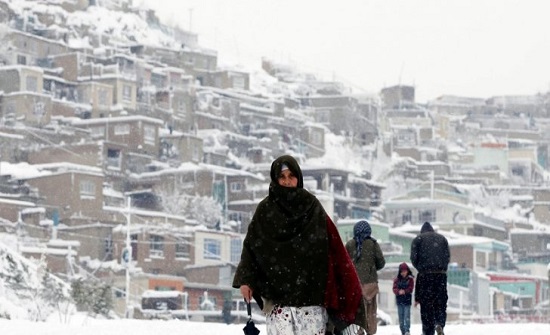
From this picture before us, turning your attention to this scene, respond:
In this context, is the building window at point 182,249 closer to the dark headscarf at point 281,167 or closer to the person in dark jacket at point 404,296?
the person in dark jacket at point 404,296

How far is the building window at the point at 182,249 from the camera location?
5806 cm

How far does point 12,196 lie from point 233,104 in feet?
117

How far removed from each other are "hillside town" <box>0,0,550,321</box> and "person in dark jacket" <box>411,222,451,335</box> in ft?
125

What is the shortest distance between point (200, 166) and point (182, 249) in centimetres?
1384

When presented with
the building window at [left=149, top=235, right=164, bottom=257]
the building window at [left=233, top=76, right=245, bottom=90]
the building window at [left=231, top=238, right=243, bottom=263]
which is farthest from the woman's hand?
the building window at [left=233, top=76, right=245, bottom=90]

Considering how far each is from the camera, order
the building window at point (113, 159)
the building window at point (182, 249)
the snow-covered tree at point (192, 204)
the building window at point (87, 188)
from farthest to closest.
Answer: the building window at point (113, 159) < the snow-covered tree at point (192, 204) < the building window at point (87, 188) < the building window at point (182, 249)

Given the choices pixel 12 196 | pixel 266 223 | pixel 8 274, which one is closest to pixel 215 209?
pixel 12 196

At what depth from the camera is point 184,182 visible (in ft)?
228

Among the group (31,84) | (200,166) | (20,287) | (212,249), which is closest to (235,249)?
(212,249)

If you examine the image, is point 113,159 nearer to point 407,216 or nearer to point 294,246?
point 407,216

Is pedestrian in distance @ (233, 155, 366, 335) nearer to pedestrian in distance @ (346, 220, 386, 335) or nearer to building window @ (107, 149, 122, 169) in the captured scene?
pedestrian in distance @ (346, 220, 386, 335)

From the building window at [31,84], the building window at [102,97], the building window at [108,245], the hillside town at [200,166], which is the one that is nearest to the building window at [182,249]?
the hillside town at [200,166]

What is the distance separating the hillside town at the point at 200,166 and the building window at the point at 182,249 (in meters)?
0.13

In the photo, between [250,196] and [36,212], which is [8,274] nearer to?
[36,212]
